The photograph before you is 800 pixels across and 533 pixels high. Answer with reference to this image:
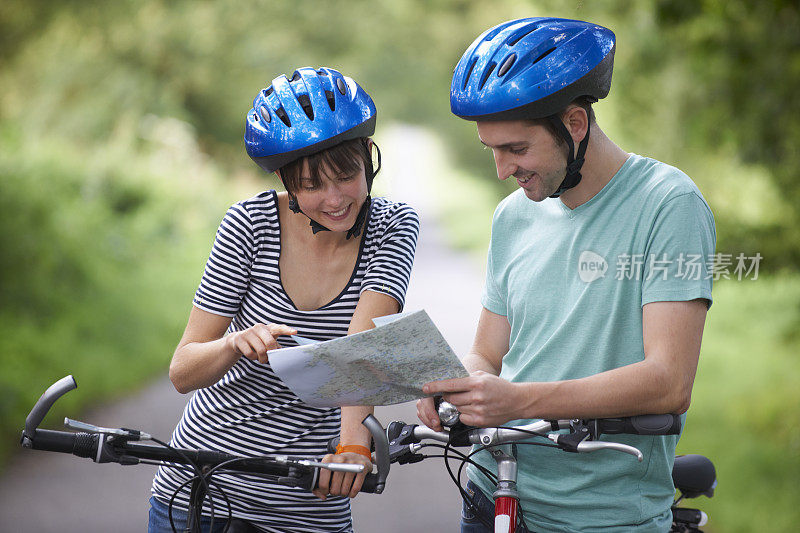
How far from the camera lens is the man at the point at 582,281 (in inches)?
85.8

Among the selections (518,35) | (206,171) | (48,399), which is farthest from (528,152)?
(206,171)

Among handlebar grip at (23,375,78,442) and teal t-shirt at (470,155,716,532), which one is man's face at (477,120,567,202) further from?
handlebar grip at (23,375,78,442)

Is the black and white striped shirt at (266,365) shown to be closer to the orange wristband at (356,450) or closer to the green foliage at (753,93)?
the orange wristband at (356,450)

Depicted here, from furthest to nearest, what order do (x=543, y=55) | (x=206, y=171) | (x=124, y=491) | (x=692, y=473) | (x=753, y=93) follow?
(x=206, y=171)
(x=753, y=93)
(x=124, y=491)
(x=692, y=473)
(x=543, y=55)

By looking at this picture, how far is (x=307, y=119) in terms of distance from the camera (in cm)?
268

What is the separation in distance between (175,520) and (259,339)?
77cm

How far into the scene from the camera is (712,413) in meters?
8.74

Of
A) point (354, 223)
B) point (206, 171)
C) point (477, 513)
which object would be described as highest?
point (206, 171)

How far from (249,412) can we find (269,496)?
0.26 m

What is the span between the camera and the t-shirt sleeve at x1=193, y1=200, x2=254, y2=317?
2674 mm

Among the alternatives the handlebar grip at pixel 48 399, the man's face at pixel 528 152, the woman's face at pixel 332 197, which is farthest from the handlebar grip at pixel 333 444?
the man's face at pixel 528 152

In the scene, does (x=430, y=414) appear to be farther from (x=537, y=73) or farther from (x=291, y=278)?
(x=537, y=73)

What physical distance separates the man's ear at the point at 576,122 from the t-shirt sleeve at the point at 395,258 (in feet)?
2.15

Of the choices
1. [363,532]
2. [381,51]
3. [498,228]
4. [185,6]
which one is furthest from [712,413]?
[381,51]
